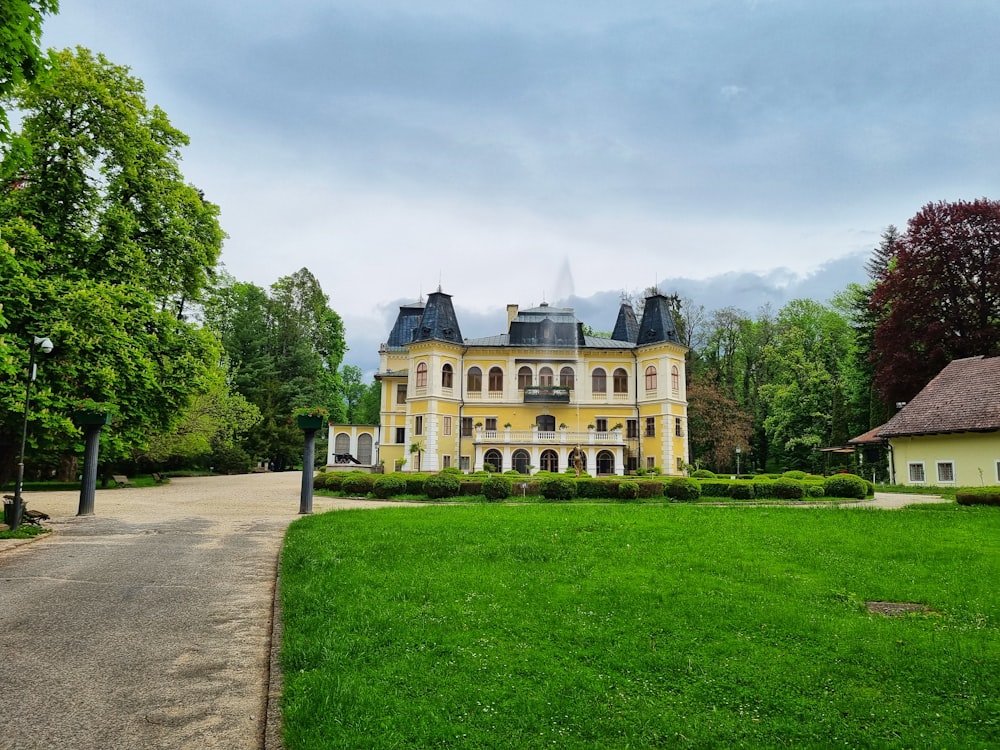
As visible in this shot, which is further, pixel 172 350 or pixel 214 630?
pixel 172 350

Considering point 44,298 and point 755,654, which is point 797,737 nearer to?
point 755,654

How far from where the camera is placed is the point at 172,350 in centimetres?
2072

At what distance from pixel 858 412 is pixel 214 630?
147 feet

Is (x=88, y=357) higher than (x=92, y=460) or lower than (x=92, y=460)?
higher

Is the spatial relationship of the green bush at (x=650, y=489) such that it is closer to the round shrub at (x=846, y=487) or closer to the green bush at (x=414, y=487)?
the round shrub at (x=846, y=487)

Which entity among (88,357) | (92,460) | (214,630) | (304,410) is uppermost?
(88,357)

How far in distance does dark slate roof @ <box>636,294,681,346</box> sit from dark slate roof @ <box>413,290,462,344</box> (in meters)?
12.5

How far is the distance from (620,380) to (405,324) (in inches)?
685

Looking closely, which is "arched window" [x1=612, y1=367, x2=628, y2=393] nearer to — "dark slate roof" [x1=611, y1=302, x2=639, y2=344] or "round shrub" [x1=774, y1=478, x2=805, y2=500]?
"dark slate roof" [x1=611, y1=302, x2=639, y2=344]

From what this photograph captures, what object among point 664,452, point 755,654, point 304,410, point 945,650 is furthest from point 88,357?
point 664,452

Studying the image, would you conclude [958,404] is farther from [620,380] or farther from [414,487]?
[414,487]

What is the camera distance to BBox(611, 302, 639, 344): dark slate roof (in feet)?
151

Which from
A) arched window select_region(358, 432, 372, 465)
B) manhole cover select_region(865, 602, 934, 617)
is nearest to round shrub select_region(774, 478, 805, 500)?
manhole cover select_region(865, 602, 934, 617)

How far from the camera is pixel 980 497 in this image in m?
16.5
